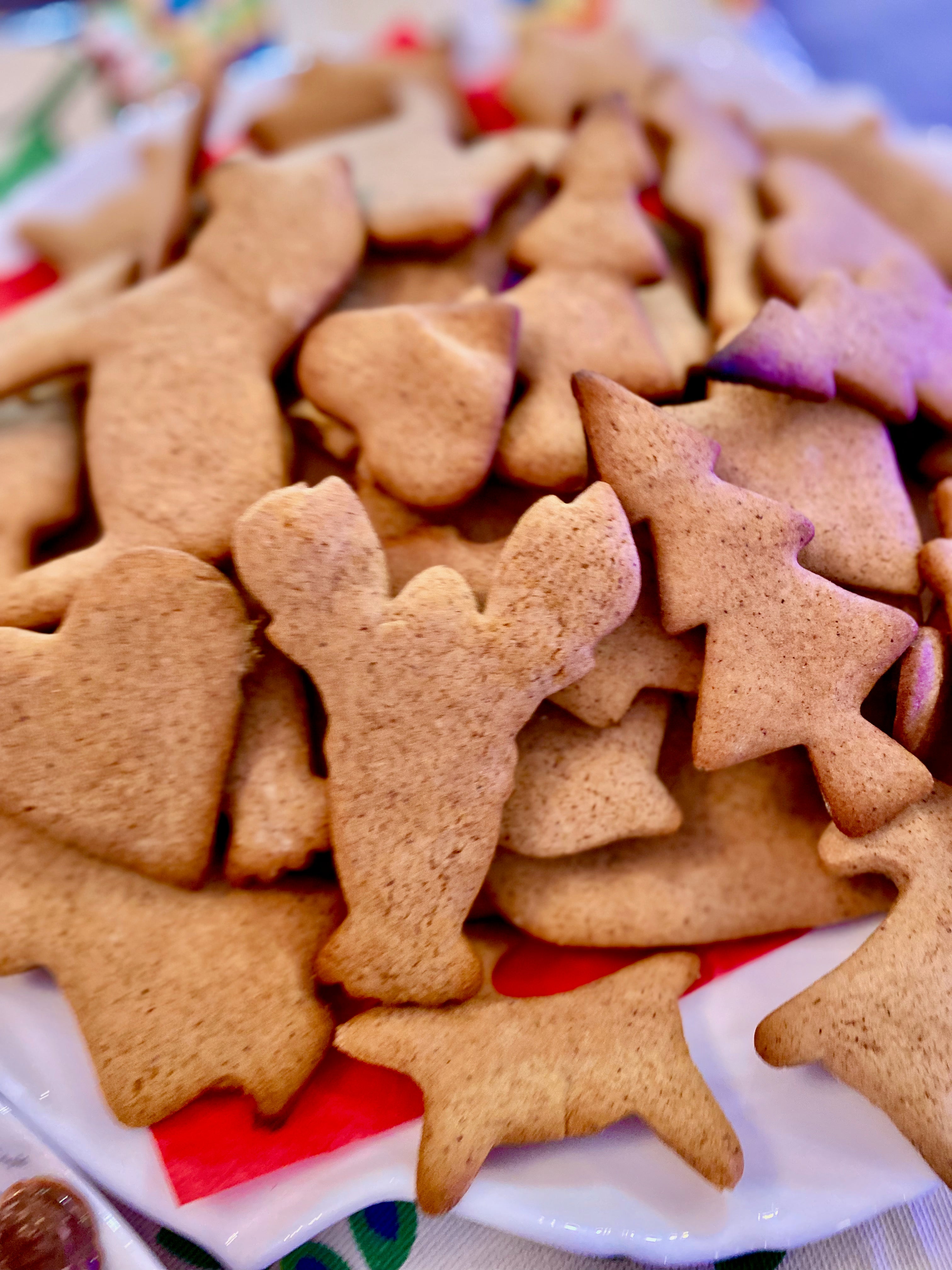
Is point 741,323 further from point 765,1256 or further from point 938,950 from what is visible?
point 765,1256

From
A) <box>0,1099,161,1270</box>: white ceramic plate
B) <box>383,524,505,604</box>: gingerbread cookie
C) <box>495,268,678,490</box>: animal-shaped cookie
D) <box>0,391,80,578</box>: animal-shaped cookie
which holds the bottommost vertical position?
<box>0,1099,161,1270</box>: white ceramic plate

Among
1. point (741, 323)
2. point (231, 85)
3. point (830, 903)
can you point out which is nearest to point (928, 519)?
point (741, 323)

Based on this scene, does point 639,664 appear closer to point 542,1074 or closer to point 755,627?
point 755,627

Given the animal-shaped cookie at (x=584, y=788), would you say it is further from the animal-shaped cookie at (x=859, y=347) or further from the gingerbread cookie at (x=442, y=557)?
the animal-shaped cookie at (x=859, y=347)

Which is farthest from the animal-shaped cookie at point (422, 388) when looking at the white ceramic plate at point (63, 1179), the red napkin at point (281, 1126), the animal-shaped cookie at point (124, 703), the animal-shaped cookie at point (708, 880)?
the white ceramic plate at point (63, 1179)

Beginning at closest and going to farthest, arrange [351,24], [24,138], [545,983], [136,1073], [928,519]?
[136,1073] → [545,983] → [928,519] → [24,138] → [351,24]

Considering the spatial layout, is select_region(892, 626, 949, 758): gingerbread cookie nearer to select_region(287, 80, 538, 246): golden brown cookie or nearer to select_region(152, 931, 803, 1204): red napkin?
select_region(152, 931, 803, 1204): red napkin

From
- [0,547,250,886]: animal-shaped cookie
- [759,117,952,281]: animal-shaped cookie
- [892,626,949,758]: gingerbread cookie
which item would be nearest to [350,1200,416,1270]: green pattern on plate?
[0,547,250,886]: animal-shaped cookie
